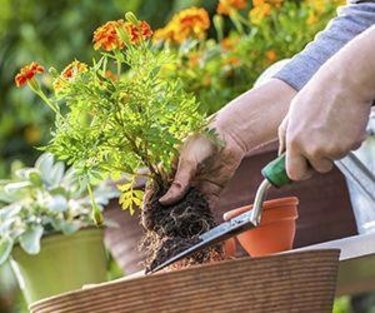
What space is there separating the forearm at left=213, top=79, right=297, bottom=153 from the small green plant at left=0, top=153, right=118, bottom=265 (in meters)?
0.72

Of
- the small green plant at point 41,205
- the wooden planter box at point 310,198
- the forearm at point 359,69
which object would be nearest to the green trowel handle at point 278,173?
the forearm at point 359,69

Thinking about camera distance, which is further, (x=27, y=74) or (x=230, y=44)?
(x=230, y=44)

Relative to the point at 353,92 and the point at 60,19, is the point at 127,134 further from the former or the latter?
the point at 60,19

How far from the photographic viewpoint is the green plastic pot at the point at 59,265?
269 cm

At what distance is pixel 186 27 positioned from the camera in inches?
107

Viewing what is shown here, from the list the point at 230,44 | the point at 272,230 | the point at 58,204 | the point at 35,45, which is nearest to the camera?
the point at 272,230

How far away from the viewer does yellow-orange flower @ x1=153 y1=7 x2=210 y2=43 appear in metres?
2.66

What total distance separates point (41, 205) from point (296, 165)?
1.28 m

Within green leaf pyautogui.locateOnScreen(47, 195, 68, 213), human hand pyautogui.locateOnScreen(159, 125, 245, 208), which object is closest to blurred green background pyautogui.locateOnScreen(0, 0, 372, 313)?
green leaf pyautogui.locateOnScreen(47, 195, 68, 213)

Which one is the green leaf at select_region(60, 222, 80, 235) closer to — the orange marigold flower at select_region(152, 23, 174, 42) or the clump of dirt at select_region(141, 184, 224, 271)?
the orange marigold flower at select_region(152, 23, 174, 42)

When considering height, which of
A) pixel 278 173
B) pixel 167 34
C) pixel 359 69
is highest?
pixel 359 69

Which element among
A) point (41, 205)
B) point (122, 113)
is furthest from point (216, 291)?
point (41, 205)

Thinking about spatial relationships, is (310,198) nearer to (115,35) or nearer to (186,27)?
(186,27)

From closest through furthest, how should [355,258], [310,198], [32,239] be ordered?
[355,258] → [310,198] → [32,239]
